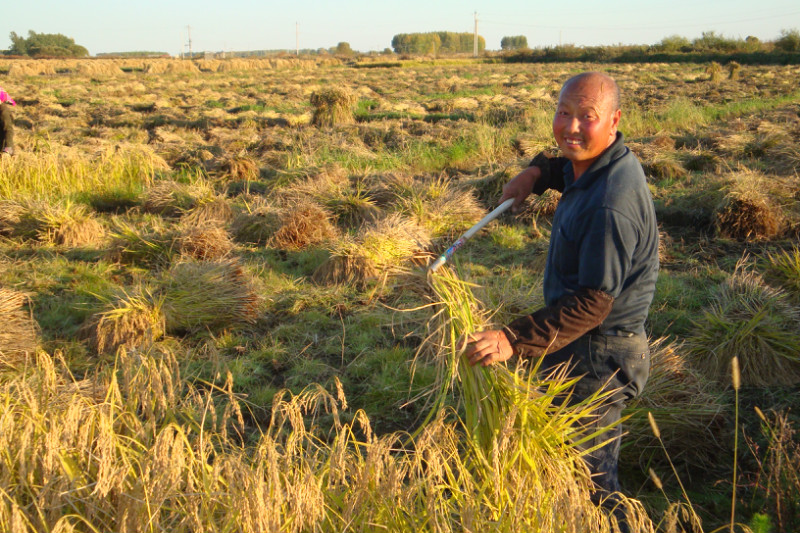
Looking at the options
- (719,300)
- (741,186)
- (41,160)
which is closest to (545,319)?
(719,300)

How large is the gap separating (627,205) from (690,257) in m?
4.54

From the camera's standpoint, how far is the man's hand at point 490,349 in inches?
78.3

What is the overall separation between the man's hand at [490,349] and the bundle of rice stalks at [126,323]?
2922 mm

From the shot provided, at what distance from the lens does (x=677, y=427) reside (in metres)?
3.16

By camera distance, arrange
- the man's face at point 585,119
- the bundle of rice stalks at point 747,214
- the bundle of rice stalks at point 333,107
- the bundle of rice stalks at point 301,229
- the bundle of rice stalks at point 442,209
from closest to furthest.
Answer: the man's face at point 585,119
the bundle of rice stalks at point 747,214
the bundle of rice stalks at point 301,229
the bundle of rice stalks at point 442,209
the bundle of rice stalks at point 333,107

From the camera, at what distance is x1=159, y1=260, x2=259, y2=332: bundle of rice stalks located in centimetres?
471

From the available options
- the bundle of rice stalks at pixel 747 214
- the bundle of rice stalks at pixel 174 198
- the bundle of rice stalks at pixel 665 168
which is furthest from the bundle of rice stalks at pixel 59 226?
the bundle of rice stalks at pixel 665 168

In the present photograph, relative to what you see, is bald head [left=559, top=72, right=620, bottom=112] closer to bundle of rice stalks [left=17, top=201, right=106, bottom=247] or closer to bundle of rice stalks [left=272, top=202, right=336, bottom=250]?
bundle of rice stalks [left=272, top=202, right=336, bottom=250]

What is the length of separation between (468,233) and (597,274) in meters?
0.54

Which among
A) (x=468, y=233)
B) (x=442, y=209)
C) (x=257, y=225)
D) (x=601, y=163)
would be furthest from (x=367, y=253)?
(x=601, y=163)

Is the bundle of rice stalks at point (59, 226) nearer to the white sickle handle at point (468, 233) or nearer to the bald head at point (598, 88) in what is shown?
the white sickle handle at point (468, 233)

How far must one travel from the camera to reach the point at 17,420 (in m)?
2.49

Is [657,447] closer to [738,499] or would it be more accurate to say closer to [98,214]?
[738,499]

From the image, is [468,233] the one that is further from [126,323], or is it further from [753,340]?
[126,323]
